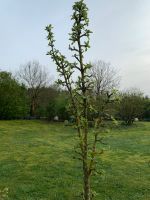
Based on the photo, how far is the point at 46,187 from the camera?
16453mm

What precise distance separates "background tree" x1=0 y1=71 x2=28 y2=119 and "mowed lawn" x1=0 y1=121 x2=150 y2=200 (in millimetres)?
20936

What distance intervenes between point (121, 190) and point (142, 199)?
1.41m

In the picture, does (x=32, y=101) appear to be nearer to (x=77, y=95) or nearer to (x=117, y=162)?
(x=117, y=162)

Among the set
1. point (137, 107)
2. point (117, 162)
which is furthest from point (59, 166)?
point (137, 107)

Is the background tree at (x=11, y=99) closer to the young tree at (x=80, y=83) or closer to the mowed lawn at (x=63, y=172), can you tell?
the mowed lawn at (x=63, y=172)

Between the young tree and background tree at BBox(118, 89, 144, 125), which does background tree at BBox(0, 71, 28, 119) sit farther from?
the young tree

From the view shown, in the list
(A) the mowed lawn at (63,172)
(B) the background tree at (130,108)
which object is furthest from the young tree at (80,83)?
(B) the background tree at (130,108)

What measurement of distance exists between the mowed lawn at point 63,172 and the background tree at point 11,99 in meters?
20.9

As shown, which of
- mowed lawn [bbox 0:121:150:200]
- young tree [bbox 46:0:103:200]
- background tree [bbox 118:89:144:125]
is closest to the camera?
young tree [bbox 46:0:103:200]

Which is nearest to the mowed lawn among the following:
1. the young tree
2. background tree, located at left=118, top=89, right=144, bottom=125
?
the young tree

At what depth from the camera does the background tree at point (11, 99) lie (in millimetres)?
51969

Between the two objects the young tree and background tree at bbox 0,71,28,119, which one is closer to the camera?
the young tree

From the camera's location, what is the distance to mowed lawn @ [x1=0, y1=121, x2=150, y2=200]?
15.7m

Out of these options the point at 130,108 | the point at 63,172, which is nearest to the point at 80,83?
the point at 63,172
